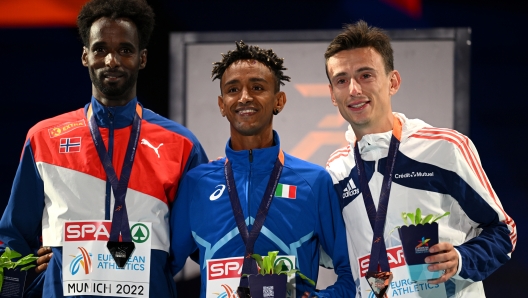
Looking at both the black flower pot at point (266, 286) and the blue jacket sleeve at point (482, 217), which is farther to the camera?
the blue jacket sleeve at point (482, 217)

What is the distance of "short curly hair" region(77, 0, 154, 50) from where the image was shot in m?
2.92

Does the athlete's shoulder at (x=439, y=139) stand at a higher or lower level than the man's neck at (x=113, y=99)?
lower

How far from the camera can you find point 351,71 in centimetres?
281

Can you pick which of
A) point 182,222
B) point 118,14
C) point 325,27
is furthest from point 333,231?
point 325,27

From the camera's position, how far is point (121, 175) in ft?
8.99

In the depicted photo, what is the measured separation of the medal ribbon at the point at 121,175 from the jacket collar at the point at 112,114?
27mm

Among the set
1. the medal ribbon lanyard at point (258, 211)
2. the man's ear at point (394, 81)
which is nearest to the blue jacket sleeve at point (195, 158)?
the medal ribbon lanyard at point (258, 211)

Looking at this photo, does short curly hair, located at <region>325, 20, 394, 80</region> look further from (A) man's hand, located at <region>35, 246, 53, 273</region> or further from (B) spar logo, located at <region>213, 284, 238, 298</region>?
(A) man's hand, located at <region>35, 246, 53, 273</region>

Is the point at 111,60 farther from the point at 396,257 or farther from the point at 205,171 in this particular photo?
the point at 396,257

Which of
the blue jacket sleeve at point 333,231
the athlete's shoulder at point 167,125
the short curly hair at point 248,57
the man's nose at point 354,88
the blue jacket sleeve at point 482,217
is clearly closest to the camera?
the blue jacket sleeve at point 482,217

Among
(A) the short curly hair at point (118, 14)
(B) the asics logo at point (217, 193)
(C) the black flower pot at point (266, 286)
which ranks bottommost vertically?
(C) the black flower pot at point (266, 286)

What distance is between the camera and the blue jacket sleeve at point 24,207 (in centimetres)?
279

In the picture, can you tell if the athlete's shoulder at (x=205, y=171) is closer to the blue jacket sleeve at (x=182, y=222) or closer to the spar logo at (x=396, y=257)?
the blue jacket sleeve at (x=182, y=222)

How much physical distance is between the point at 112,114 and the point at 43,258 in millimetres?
681
